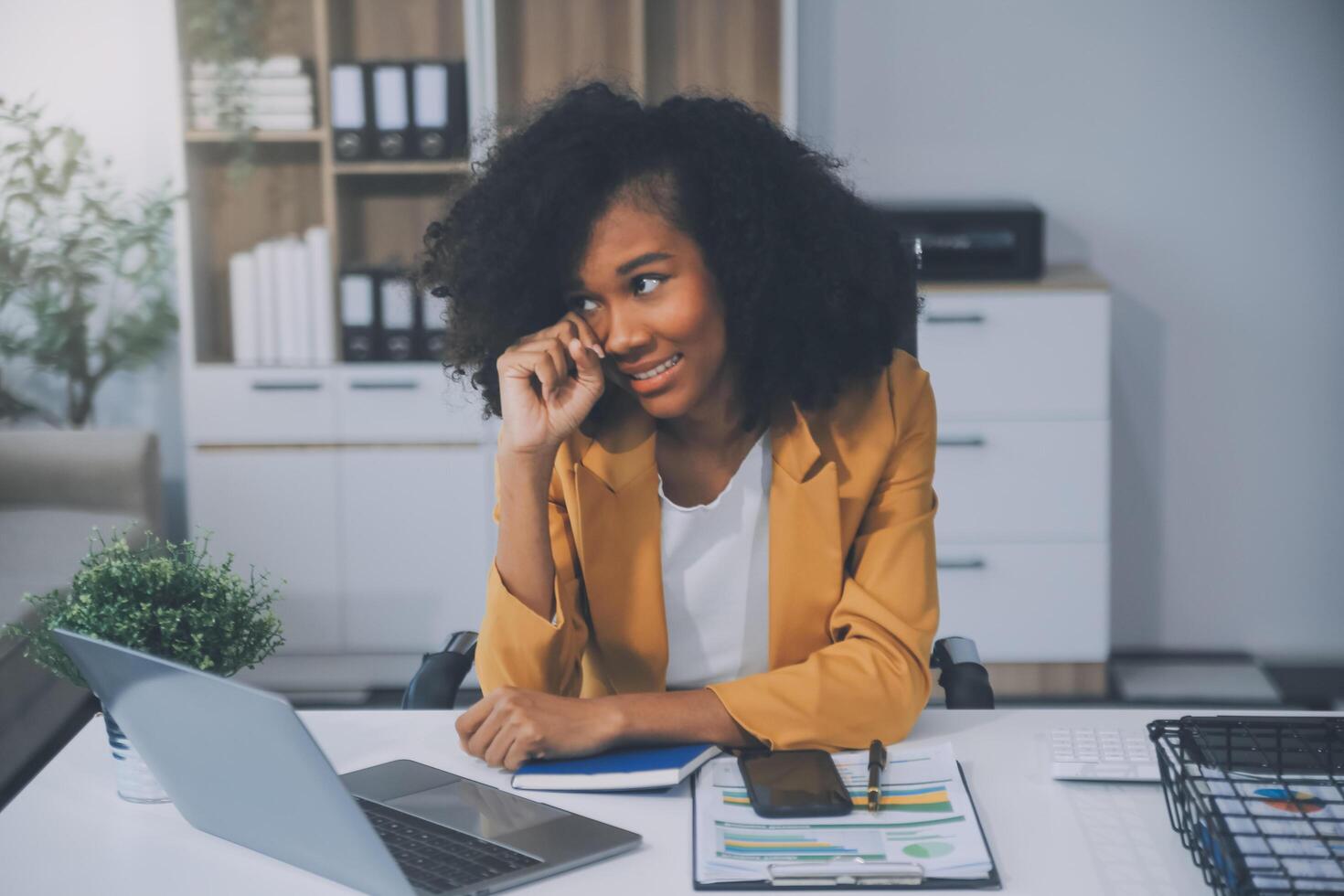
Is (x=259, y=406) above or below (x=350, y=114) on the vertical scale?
below

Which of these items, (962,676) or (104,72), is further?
(104,72)

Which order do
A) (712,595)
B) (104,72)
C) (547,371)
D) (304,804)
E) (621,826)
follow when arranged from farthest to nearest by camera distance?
(104,72) → (712,595) → (547,371) → (621,826) → (304,804)

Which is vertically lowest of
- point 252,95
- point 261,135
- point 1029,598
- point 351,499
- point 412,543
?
point 1029,598

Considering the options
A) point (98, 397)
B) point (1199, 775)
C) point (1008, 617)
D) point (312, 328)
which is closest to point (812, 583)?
point (1199, 775)

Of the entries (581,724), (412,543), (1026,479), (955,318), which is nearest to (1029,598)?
(1026,479)

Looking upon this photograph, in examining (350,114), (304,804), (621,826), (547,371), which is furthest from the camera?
(350,114)

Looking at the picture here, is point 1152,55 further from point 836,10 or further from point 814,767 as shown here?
point 814,767

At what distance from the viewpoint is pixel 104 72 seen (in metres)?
4.09

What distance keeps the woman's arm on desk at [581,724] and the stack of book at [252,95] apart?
2720mm

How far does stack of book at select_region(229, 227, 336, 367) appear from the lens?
3758 millimetres

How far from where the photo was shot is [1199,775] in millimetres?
1149

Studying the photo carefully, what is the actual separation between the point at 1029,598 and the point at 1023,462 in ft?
1.15

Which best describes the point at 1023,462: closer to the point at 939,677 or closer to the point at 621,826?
the point at 939,677

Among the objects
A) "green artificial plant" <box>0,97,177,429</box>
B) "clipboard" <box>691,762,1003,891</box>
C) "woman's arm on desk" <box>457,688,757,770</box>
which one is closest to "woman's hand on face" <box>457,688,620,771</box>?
"woman's arm on desk" <box>457,688,757,770</box>
